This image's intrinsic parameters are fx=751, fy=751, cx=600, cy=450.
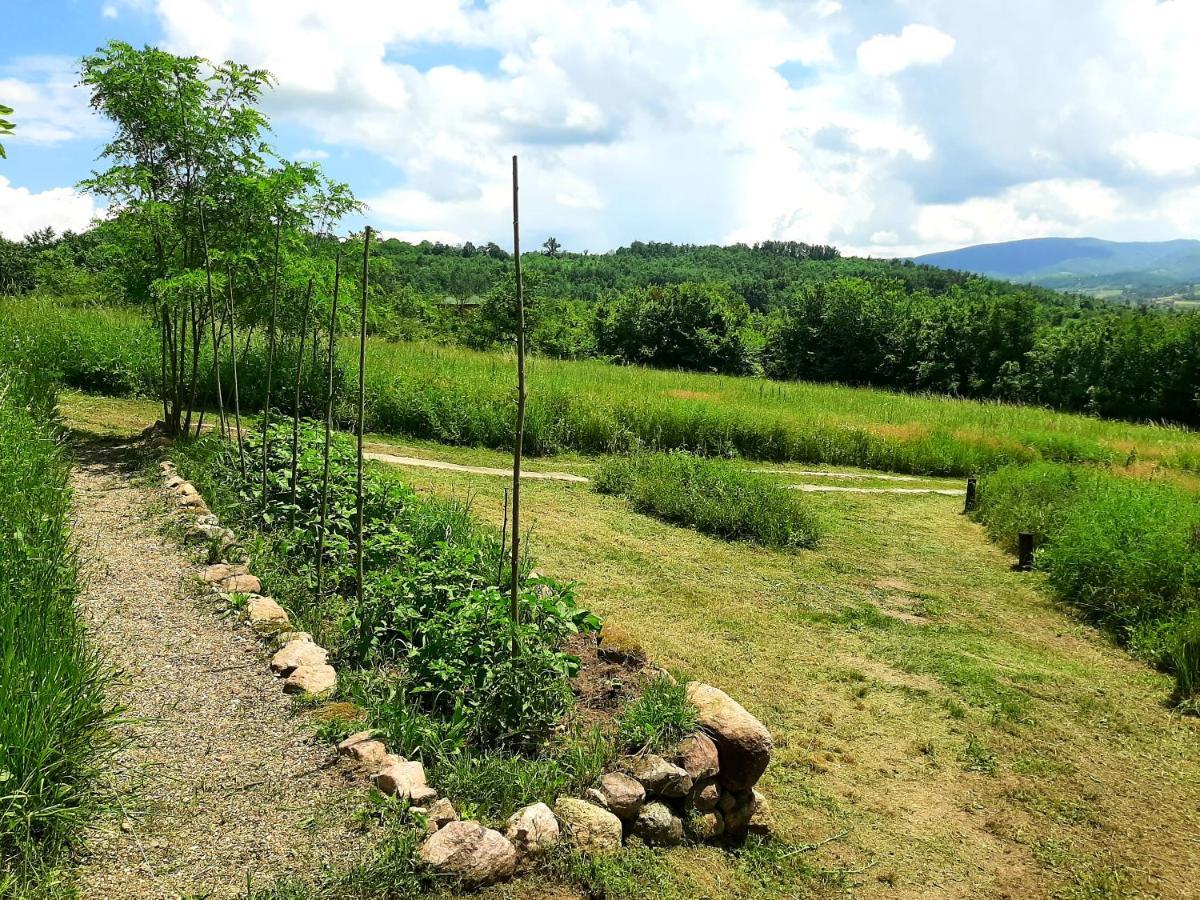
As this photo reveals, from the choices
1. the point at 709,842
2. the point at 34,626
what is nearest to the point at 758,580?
the point at 709,842

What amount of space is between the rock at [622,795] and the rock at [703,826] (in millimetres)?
333

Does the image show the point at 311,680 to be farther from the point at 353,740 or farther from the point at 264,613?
the point at 264,613

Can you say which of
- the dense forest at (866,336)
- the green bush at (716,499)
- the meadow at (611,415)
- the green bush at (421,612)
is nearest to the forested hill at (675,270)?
the dense forest at (866,336)

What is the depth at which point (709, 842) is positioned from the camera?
3.55m

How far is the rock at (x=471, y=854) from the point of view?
106 inches

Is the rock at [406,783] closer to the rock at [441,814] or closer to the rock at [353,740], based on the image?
the rock at [441,814]

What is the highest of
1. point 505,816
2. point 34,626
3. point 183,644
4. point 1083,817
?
point 34,626

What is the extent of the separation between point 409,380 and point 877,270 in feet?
259

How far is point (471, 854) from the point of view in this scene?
9.00 feet

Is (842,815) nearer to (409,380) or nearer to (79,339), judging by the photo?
(409,380)

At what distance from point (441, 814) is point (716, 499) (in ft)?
23.8

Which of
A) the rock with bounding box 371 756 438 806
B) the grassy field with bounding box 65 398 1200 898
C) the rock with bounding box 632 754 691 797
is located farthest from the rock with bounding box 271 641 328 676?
the rock with bounding box 632 754 691 797

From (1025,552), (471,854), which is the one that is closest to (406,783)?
(471,854)

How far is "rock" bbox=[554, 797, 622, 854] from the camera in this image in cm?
306
